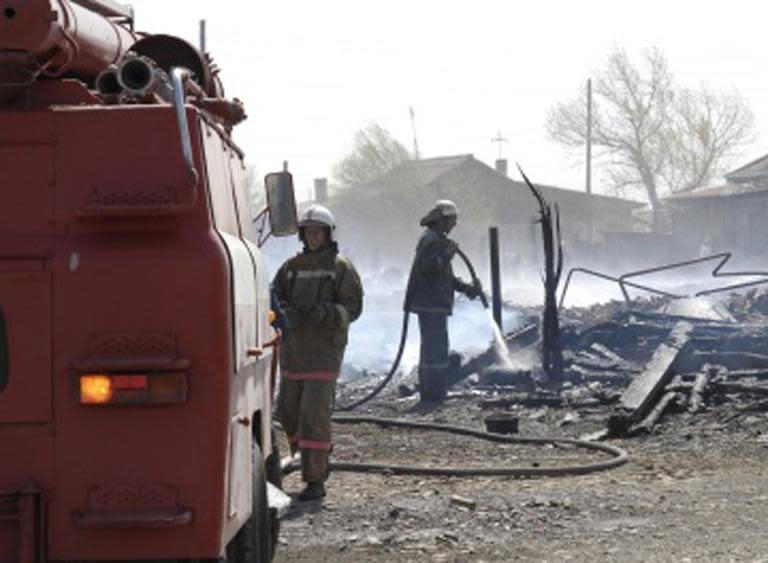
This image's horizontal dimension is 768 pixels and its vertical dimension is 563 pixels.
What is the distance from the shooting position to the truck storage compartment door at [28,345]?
5.27 m

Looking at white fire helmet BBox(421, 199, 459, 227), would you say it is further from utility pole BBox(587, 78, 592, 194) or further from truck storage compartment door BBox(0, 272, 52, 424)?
utility pole BBox(587, 78, 592, 194)

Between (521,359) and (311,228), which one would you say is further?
(521,359)

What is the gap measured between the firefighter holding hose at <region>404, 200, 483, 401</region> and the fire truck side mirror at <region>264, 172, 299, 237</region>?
8.76 metres

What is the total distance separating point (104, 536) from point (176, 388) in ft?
1.84

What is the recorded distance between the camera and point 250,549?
21.7ft

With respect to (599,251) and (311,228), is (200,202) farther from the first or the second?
(599,251)

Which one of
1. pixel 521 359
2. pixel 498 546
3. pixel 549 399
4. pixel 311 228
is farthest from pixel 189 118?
pixel 521 359

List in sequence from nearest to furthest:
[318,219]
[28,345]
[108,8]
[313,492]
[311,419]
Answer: [28,345], [108,8], [313,492], [311,419], [318,219]

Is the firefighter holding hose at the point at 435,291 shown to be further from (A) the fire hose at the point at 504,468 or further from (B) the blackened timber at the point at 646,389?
(A) the fire hose at the point at 504,468

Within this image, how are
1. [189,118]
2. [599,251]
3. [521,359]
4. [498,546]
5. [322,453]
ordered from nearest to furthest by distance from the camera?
[189,118]
[498,546]
[322,453]
[521,359]
[599,251]

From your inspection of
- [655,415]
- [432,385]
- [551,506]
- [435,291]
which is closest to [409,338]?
[432,385]

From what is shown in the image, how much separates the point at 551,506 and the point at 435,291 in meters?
7.45

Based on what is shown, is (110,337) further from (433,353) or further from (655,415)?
(433,353)

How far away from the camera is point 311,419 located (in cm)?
1070
